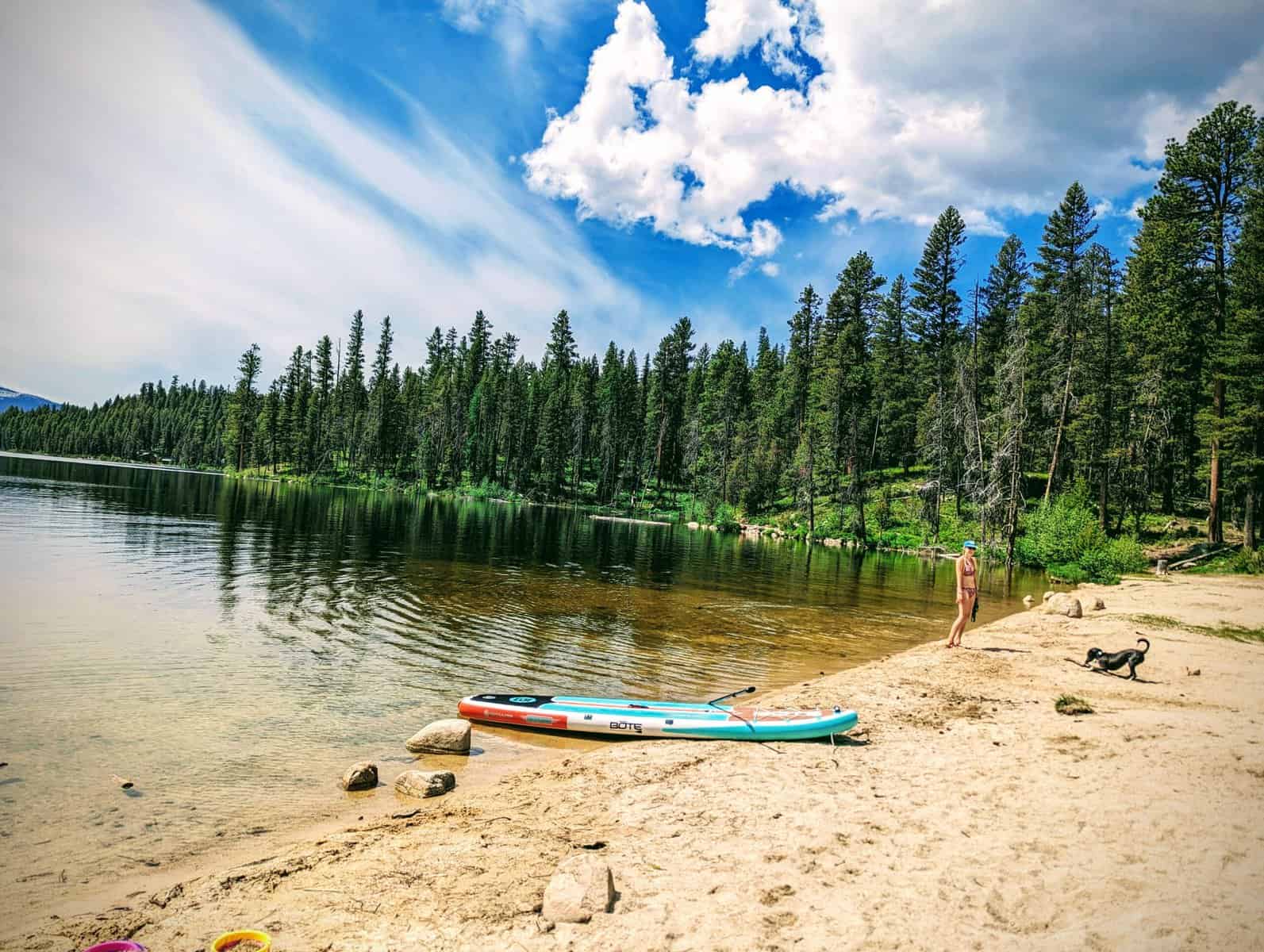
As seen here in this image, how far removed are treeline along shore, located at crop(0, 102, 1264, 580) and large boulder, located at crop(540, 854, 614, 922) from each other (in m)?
32.1

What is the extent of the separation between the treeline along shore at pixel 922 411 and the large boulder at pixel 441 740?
30824mm

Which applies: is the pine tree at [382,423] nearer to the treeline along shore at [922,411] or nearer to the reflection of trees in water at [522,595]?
the treeline along shore at [922,411]

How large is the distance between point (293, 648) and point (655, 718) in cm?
869

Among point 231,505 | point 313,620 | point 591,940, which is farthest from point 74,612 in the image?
point 231,505

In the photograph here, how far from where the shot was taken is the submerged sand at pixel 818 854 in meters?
4.16

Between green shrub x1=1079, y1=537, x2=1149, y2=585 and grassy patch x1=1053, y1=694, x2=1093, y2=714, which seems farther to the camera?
green shrub x1=1079, y1=537, x2=1149, y2=585

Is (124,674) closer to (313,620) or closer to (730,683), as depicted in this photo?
(313,620)

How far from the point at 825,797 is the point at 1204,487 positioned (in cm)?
5382

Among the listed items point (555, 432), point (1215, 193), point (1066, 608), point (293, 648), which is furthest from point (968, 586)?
point (555, 432)

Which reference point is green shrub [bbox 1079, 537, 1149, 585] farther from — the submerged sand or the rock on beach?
the submerged sand

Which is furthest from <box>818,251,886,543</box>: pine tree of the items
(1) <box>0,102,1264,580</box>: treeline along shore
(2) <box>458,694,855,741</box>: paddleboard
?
(2) <box>458,694,855,741</box>: paddleboard

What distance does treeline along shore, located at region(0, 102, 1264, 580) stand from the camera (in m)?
32.9

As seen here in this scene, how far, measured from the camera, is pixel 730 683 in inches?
501

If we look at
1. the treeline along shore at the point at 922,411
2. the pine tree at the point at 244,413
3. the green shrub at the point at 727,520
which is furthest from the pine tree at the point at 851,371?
the pine tree at the point at 244,413
